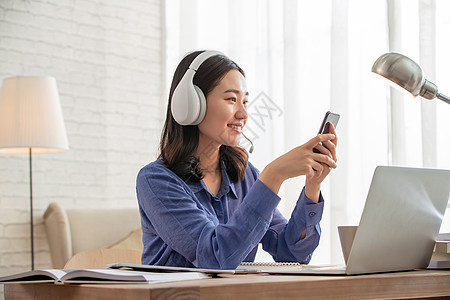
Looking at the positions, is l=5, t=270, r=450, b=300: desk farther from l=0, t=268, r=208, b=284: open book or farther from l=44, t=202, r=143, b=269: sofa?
l=44, t=202, r=143, b=269: sofa

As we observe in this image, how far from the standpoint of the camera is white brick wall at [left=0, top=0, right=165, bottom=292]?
338cm

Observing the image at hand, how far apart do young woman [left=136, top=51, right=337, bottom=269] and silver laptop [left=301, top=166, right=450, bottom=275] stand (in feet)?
0.65

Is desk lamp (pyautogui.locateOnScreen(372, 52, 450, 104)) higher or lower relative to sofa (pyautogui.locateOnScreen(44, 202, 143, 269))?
higher

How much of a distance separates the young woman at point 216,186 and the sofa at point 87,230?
5.58 ft

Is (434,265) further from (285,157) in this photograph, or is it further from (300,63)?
(300,63)

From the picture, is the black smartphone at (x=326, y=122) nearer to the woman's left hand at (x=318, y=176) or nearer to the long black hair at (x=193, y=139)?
the woman's left hand at (x=318, y=176)

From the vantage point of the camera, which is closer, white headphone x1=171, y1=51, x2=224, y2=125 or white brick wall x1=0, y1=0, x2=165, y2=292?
white headphone x1=171, y1=51, x2=224, y2=125

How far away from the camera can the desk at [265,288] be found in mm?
694

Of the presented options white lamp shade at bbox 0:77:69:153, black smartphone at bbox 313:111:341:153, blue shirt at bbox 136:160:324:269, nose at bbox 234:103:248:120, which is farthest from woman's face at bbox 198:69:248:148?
white lamp shade at bbox 0:77:69:153

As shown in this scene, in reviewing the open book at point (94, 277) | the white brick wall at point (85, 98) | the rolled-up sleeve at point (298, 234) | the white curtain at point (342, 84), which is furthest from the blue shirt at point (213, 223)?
the white brick wall at point (85, 98)

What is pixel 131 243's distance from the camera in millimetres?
3162

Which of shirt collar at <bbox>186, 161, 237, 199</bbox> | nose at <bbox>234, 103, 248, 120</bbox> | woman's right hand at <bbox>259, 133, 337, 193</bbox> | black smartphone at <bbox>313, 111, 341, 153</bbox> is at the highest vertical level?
nose at <bbox>234, 103, 248, 120</bbox>

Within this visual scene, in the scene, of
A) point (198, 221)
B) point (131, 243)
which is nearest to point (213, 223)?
point (198, 221)

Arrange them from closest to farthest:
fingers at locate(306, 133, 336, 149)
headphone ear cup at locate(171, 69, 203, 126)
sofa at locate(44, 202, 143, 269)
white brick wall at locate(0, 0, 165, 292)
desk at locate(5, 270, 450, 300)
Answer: desk at locate(5, 270, 450, 300)
fingers at locate(306, 133, 336, 149)
headphone ear cup at locate(171, 69, 203, 126)
sofa at locate(44, 202, 143, 269)
white brick wall at locate(0, 0, 165, 292)
